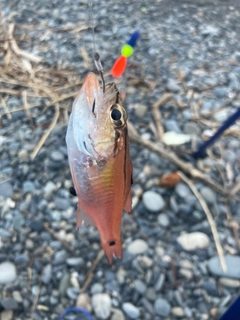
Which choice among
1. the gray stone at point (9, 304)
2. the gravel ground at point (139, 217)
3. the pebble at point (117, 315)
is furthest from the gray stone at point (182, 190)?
the gray stone at point (9, 304)

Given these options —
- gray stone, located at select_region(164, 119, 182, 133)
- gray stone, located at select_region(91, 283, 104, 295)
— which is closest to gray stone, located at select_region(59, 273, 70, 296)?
gray stone, located at select_region(91, 283, 104, 295)

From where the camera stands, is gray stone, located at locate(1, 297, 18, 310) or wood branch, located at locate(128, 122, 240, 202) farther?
wood branch, located at locate(128, 122, 240, 202)

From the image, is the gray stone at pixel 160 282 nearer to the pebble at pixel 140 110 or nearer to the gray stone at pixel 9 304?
the gray stone at pixel 9 304

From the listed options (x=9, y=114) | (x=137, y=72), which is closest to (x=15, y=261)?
(x=9, y=114)

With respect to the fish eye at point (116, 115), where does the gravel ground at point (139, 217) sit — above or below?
below

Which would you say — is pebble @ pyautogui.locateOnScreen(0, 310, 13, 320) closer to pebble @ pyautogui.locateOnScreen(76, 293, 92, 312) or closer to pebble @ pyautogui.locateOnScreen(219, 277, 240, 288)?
pebble @ pyautogui.locateOnScreen(76, 293, 92, 312)

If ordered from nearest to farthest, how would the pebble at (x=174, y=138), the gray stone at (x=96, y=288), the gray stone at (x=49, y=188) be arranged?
the gray stone at (x=96, y=288) → the gray stone at (x=49, y=188) → the pebble at (x=174, y=138)

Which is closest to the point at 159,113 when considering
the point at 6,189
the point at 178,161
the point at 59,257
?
the point at 178,161
